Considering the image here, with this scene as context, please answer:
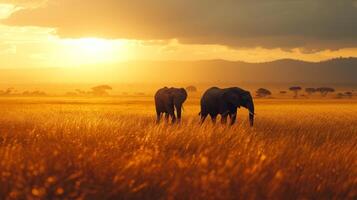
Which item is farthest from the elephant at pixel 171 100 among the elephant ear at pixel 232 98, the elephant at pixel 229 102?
the elephant ear at pixel 232 98

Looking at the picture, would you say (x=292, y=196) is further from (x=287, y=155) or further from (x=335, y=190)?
(x=287, y=155)

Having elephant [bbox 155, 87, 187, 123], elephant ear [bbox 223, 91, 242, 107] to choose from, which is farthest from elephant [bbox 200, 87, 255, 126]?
elephant [bbox 155, 87, 187, 123]

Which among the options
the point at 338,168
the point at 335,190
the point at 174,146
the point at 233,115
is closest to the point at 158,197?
the point at 335,190

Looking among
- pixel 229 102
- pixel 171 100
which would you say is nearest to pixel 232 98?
pixel 229 102

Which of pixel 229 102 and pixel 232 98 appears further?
pixel 229 102

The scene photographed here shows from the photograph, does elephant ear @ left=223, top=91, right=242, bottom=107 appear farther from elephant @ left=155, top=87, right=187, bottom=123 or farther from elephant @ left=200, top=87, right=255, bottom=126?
elephant @ left=155, top=87, right=187, bottom=123

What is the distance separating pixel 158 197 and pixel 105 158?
4.05 feet

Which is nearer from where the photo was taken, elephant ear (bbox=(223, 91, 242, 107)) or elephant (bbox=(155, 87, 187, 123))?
elephant ear (bbox=(223, 91, 242, 107))

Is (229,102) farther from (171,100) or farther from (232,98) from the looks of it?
(171,100)

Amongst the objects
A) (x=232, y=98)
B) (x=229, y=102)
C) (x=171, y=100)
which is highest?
(x=232, y=98)

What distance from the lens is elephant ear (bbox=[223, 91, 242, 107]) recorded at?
22.7 meters

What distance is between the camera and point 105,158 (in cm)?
667

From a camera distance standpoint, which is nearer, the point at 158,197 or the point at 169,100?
the point at 158,197

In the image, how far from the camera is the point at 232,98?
22828mm
